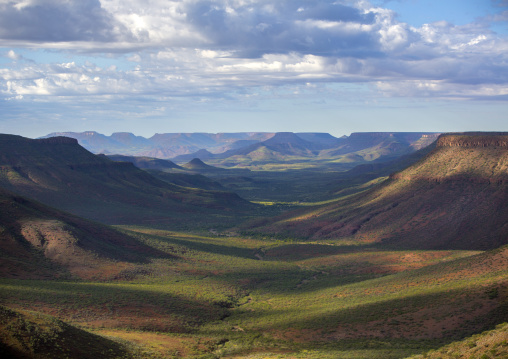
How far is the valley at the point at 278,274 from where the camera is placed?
4678 centimetres

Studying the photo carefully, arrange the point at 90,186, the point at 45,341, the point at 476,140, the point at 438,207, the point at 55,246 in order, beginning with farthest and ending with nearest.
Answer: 1. the point at 90,186
2. the point at 476,140
3. the point at 438,207
4. the point at 55,246
5. the point at 45,341

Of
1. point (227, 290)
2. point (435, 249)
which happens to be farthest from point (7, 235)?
point (435, 249)

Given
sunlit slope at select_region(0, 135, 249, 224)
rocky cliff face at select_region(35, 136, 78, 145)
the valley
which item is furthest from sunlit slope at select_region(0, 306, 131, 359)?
rocky cliff face at select_region(35, 136, 78, 145)

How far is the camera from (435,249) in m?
94.9

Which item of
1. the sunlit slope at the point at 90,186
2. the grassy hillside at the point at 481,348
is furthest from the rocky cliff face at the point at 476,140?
the grassy hillside at the point at 481,348

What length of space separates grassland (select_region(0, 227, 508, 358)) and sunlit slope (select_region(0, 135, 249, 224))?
72190mm

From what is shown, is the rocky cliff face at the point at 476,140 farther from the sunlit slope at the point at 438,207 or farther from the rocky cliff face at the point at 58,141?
the rocky cliff face at the point at 58,141

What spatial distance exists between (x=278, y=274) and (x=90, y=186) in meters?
100

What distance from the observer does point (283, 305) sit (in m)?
66.0

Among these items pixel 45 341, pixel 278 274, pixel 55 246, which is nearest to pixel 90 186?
pixel 55 246

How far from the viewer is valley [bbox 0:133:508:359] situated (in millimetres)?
46781

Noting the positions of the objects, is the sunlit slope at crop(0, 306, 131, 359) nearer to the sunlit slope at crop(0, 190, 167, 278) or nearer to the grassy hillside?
the grassy hillside

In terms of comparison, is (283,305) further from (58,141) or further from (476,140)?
(58,141)

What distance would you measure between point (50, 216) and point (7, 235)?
16.0 m
